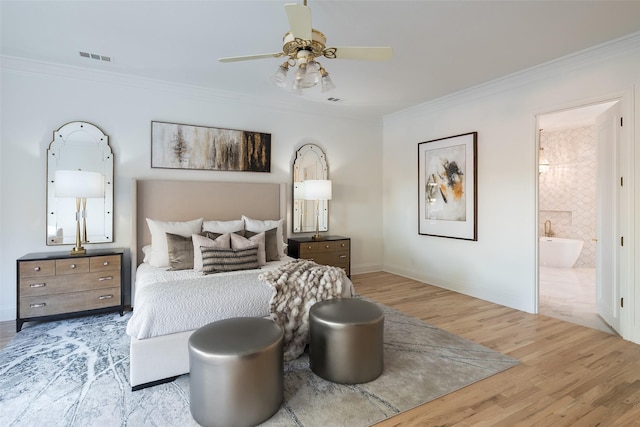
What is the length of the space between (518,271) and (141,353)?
13.4 ft

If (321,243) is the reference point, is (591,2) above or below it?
above

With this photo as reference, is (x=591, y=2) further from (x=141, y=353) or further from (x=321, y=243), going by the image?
(x=141, y=353)

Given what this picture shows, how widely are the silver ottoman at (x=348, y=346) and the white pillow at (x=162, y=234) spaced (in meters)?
2.02

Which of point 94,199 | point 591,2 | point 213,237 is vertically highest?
point 591,2

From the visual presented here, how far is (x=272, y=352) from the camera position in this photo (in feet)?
6.33

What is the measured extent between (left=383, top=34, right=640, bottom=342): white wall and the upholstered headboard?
240 cm

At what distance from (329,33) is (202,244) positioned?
7.91ft

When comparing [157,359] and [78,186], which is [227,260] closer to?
[157,359]

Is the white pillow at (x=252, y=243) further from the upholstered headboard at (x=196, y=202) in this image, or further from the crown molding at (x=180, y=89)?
the crown molding at (x=180, y=89)

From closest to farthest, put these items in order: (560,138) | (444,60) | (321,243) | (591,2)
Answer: (591,2), (444,60), (321,243), (560,138)

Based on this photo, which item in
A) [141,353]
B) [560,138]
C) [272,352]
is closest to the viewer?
[272,352]

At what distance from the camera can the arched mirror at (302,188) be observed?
5.11m

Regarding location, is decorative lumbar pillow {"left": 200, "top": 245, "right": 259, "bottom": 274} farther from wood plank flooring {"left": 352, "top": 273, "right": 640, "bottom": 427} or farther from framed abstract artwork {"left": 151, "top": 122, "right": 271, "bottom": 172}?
wood plank flooring {"left": 352, "top": 273, "right": 640, "bottom": 427}

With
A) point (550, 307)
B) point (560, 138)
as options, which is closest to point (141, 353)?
point (550, 307)
